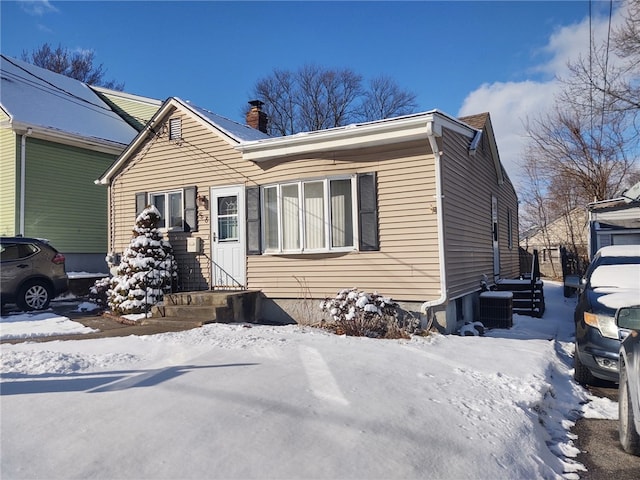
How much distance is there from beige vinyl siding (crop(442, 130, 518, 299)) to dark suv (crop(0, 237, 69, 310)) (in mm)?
8574

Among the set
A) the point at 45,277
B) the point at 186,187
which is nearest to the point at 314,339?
the point at 186,187

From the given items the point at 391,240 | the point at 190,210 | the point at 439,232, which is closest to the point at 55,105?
the point at 190,210

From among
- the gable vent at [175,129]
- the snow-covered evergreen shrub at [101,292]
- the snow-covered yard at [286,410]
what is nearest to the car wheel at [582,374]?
the snow-covered yard at [286,410]

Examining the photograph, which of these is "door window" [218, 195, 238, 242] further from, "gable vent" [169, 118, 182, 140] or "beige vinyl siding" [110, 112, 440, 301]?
"gable vent" [169, 118, 182, 140]

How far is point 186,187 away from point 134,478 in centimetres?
855

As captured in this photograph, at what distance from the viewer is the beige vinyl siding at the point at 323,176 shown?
26.8 feet

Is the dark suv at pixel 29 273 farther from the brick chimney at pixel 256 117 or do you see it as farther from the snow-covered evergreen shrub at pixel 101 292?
the brick chimney at pixel 256 117

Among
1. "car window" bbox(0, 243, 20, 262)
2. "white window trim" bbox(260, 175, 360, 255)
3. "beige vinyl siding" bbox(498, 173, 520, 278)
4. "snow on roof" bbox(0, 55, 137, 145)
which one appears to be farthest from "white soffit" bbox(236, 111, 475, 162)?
"snow on roof" bbox(0, 55, 137, 145)

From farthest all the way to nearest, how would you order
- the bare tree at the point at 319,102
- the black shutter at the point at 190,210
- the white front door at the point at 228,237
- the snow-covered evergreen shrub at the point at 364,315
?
the bare tree at the point at 319,102, the black shutter at the point at 190,210, the white front door at the point at 228,237, the snow-covered evergreen shrub at the point at 364,315

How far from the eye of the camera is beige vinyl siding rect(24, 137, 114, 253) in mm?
14469

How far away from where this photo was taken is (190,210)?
10469 millimetres

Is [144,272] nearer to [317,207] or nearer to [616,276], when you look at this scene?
[317,207]

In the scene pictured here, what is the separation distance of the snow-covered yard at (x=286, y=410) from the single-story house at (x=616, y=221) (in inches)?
315

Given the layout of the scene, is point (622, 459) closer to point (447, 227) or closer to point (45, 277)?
point (447, 227)
